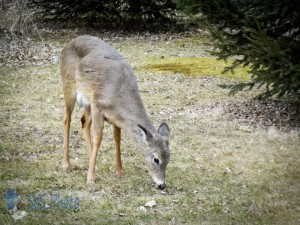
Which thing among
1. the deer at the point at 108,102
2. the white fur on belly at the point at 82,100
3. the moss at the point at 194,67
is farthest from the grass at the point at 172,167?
the moss at the point at 194,67

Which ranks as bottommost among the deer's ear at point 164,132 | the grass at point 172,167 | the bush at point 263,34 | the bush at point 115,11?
the bush at point 115,11

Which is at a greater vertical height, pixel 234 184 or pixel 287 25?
pixel 287 25

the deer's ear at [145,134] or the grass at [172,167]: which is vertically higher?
the deer's ear at [145,134]

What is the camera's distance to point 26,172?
6.67 meters

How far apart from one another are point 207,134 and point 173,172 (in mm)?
1685

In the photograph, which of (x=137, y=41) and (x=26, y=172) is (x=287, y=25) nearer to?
(x=26, y=172)

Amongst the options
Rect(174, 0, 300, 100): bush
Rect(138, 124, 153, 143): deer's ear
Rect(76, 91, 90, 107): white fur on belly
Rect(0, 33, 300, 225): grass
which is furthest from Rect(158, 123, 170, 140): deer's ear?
Rect(174, 0, 300, 100): bush

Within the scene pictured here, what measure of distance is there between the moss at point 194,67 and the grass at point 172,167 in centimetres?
129

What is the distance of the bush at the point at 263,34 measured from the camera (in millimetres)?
7117

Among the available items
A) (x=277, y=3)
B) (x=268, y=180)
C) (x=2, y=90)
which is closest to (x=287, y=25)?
(x=277, y=3)

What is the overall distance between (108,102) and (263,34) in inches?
87.3

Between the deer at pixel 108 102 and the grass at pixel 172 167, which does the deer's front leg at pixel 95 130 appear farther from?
the grass at pixel 172 167

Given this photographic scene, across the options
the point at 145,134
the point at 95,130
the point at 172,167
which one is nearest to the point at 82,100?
the point at 95,130

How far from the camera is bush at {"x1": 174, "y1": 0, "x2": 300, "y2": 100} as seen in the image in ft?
23.4
